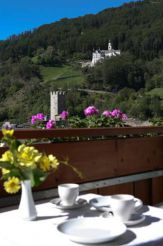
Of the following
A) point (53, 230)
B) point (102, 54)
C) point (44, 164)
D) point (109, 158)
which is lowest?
point (53, 230)

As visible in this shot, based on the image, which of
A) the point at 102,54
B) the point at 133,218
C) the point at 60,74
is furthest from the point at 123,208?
the point at 60,74

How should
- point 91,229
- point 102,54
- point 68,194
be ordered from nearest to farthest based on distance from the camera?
point 91,229 < point 68,194 < point 102,54

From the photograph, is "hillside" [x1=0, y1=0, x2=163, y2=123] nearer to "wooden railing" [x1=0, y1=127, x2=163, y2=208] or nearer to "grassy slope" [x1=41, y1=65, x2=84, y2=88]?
"grassy slope" [x1=41, y1=65, x2=84, y2=88]

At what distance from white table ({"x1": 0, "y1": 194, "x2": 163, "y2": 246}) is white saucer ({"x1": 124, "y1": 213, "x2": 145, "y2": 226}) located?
2 cm

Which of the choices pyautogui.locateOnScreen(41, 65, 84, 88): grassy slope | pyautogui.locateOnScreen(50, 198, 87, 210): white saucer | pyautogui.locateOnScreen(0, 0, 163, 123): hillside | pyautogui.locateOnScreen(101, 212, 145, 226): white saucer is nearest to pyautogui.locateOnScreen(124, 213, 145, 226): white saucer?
pyautogui.locateOnScreen(101, 212, 145, 226): white saucer

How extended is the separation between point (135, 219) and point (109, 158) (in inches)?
54.4

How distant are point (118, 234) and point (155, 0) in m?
50.9

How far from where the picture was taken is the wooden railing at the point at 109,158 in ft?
8.17

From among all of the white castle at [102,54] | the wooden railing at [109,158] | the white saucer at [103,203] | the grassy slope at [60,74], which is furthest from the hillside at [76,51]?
the white saucer at [103,203]

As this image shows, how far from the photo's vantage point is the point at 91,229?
135cm

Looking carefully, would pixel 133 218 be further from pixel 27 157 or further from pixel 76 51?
pixel 76 51

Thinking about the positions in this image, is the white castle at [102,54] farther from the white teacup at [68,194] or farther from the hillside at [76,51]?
the white teacup at [68,194]

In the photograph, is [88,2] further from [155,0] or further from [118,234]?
[118,234]

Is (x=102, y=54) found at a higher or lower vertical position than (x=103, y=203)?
higher
